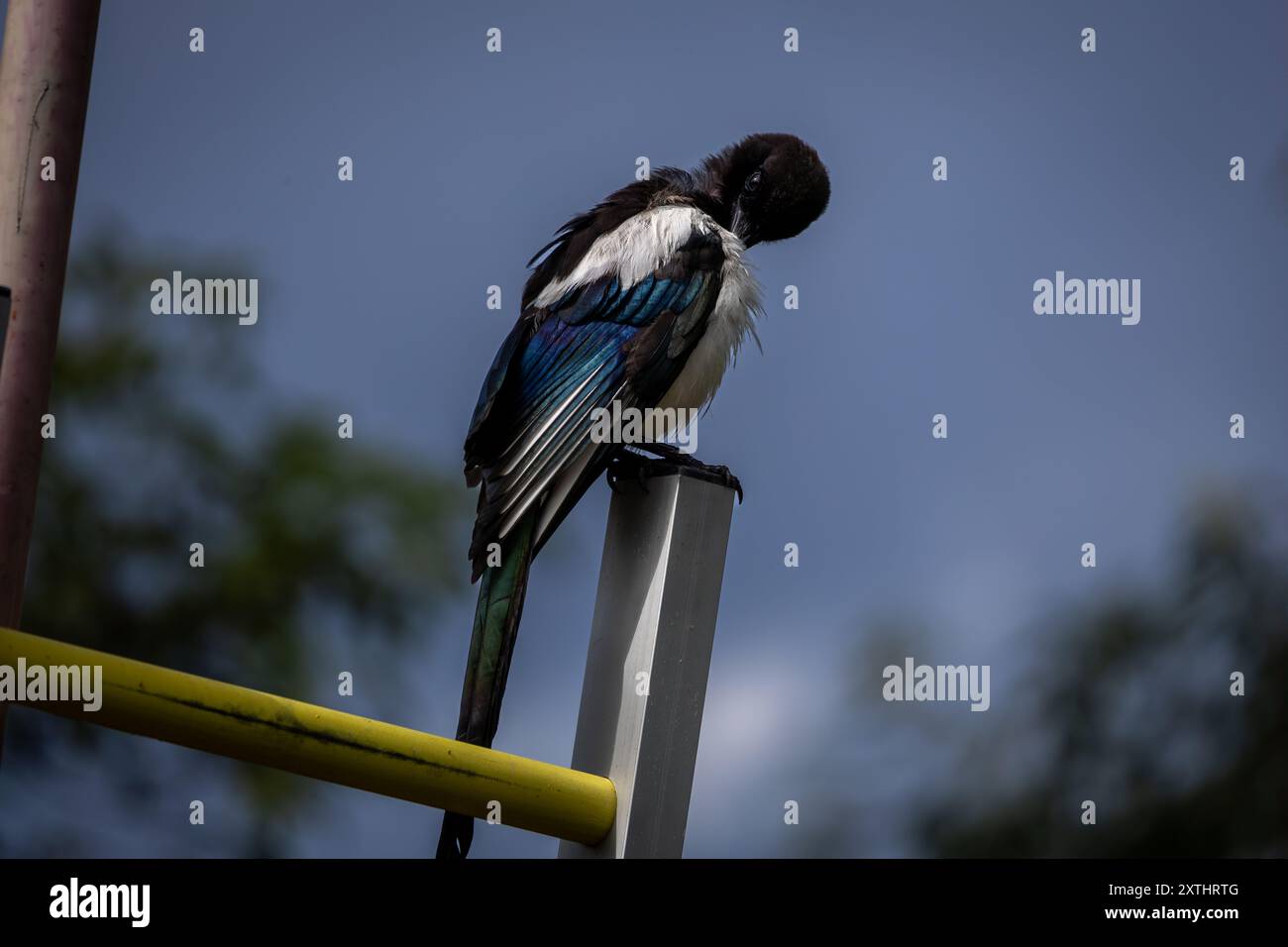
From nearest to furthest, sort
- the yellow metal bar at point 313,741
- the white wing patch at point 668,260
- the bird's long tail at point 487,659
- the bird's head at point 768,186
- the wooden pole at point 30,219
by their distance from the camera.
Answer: the yellow metal bar at point 313,741 → the wooden pole at point 30,219 → the bird's long tail at point 487,659 → the white wing patch at point 668,260 → the bird's head at point 768,186

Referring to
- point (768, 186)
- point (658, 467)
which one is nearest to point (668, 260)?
point (768, 186)

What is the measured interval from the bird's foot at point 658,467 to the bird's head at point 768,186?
1.14 meters

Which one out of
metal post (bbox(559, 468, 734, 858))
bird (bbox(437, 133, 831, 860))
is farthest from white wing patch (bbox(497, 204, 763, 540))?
metal post (bbox(559, 468, 734, 858))

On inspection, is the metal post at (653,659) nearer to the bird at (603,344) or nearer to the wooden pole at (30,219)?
the bird at (603,344)

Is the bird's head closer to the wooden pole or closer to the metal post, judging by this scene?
the metal post

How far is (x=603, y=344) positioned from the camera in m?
3.87

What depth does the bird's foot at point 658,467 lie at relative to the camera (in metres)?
3.05

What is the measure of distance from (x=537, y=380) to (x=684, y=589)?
1.02 m

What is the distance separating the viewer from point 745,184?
4664 millimetres

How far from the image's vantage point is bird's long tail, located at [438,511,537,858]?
2.91 metres

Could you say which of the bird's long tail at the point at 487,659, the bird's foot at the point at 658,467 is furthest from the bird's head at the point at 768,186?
the bird's long tail at the point at 487,659

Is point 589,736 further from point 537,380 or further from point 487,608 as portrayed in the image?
point 537,380
